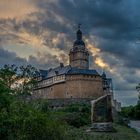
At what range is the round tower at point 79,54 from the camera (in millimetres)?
117688

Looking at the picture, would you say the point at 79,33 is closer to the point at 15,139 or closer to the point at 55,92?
the point at 55,92

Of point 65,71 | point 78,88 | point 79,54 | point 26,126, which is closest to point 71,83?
point 78,88

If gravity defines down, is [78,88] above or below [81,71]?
below

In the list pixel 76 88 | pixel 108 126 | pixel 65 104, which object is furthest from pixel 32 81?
pixel 108 126

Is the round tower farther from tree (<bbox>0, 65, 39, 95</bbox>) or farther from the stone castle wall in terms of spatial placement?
tree (<bbox>0, 65, 39, 95</bbox>)

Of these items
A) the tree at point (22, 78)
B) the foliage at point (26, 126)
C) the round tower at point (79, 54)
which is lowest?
the foliage at point (26, 126)

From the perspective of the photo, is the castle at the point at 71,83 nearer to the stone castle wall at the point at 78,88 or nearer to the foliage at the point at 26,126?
the stone castle wall at the point at 78,88

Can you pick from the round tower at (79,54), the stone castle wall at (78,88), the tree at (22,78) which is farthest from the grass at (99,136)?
the round tower at (79,54)

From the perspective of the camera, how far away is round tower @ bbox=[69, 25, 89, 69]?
11769 centimetres

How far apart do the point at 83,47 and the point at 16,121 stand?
4140 inches

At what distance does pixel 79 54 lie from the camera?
11844cm

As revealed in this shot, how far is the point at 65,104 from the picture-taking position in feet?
276

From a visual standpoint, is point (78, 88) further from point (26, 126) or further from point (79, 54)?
point (26, 126)

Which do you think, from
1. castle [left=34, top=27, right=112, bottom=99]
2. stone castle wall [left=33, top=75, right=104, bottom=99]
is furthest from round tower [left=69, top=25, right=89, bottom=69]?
stone castle wall [left=33, top=75, right=104, bottom=99]
